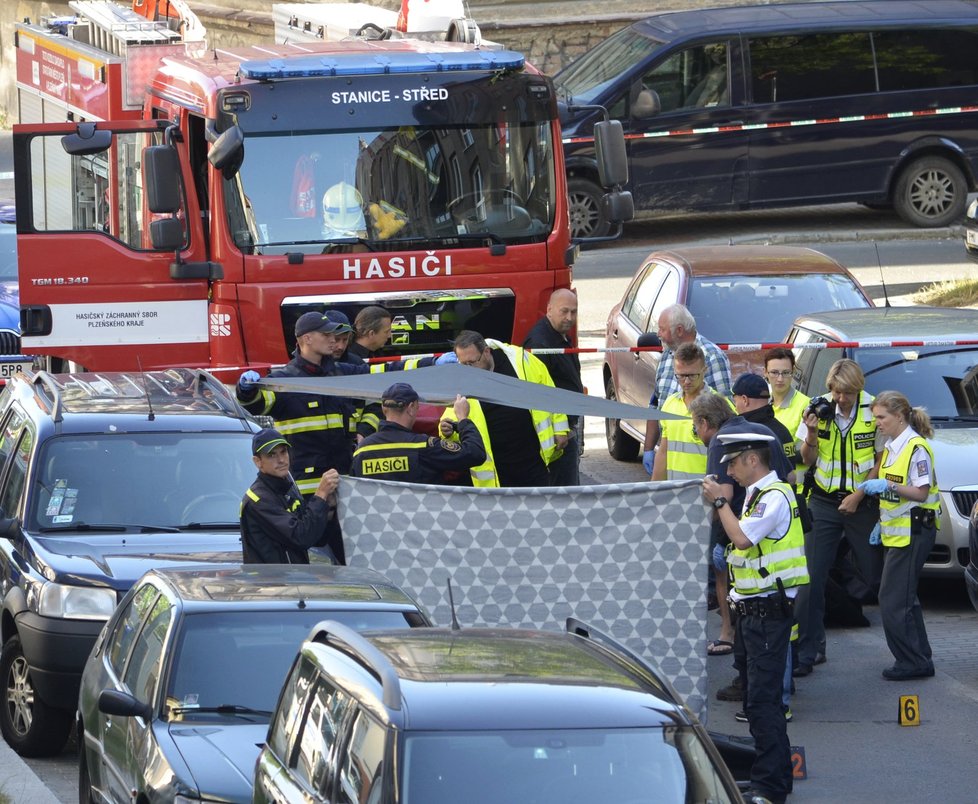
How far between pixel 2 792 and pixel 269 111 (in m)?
5.95

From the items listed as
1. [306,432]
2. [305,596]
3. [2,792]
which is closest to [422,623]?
[305,596]

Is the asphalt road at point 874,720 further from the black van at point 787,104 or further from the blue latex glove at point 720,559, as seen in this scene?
the black van at point 787,104

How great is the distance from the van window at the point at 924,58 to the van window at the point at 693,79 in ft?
7.23

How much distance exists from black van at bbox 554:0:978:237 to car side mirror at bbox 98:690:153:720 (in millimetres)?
16672

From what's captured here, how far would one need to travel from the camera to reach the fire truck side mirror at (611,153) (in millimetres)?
13242

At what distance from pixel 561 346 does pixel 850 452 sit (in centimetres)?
221

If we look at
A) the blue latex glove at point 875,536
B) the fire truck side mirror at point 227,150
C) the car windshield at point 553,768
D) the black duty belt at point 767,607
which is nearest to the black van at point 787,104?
the fire truck side mirror at point 227,150

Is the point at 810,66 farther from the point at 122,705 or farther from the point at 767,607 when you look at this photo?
the point at 122,705

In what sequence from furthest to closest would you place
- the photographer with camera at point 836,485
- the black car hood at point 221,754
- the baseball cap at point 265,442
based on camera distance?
the photographer with camera at point 836,485
the baseball cap at point 265,442
the black car hood at point 221,754

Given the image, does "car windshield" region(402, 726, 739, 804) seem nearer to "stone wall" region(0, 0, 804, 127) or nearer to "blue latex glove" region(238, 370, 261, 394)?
"blue latex glove" region(238, 370, 261, 394)

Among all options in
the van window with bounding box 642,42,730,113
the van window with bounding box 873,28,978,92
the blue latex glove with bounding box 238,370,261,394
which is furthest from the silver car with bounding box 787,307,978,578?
the van window with bounding box 873,28,978,92

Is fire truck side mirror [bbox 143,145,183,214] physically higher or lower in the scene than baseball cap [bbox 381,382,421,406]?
higher

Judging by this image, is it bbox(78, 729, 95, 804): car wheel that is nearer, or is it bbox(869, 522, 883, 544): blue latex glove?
bbox(78, 729, 95, 804): car wheel

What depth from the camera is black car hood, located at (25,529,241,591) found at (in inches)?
355
